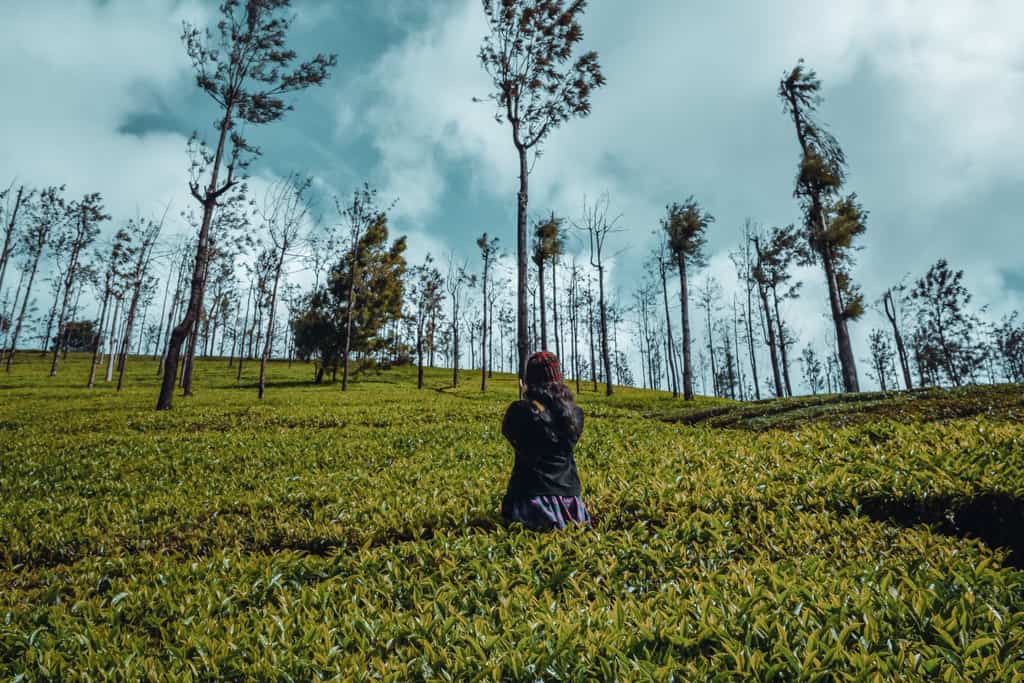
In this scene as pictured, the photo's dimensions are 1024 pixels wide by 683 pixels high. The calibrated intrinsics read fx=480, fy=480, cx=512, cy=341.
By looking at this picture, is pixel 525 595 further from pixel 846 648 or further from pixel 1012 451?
pixel 1012 451

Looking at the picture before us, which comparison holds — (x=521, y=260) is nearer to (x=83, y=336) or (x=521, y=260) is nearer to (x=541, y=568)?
(x=541, y=568)

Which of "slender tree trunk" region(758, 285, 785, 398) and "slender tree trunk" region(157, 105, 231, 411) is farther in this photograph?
"slender tree trunk" region(758, 285, 785, 398)

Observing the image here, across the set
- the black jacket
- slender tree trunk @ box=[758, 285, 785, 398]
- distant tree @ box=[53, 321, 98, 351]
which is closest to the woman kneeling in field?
the black jacket

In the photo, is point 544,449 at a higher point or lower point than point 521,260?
lower

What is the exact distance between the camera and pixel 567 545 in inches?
206

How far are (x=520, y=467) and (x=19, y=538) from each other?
7265 mm

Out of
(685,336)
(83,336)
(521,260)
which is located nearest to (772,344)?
(685,336)

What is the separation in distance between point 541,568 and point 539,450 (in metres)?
1.24

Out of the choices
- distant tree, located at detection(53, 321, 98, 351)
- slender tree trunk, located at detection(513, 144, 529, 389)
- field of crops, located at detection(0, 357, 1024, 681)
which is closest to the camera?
field of crops, located at detection(0, 357, 1024, 681)

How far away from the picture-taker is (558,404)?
5574 mm

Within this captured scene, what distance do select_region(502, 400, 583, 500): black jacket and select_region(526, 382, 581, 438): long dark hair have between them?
0.12 feet

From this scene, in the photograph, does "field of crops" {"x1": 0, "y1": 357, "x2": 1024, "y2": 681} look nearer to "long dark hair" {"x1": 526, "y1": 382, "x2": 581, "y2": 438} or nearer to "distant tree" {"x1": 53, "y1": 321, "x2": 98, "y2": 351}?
"long dark hair" {"x1": 526, "y1": 382, "x2": 581, "y2": 438}

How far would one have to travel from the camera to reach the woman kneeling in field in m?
5.47

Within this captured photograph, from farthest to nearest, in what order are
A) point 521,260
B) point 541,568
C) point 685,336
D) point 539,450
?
point 685,336 < point 521,260 < point 539,450 < point 541,568
